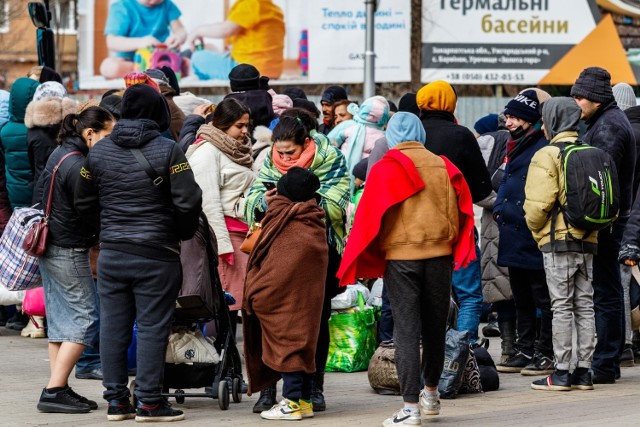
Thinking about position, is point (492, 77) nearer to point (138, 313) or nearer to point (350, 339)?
point (350, 339)

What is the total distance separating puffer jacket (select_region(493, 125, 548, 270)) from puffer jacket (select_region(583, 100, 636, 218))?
42 cm

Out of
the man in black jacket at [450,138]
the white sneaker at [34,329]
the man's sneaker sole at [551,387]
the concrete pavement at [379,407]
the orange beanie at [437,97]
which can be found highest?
the orange beanie at [437,97]

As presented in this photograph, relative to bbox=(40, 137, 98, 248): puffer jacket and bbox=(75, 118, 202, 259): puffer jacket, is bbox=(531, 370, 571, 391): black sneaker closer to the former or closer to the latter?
bbox=(75, 118, 202, 259): puffer jacket

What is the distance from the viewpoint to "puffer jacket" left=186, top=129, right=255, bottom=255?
9734 mm

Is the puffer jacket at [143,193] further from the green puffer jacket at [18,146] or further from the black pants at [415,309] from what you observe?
the green puffer jacket at [18,146]

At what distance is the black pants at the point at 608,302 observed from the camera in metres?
9.76

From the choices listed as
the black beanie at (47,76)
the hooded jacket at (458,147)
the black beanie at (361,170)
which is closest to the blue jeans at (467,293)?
the hooded jacket at (458,147)

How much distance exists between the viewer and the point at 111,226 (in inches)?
315

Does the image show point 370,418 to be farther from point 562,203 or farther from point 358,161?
point 358,161

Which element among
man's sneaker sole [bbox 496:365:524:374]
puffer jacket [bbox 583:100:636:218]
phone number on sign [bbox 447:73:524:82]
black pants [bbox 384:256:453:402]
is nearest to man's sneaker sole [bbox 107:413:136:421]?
black pants [bbox 384:256:453:402]

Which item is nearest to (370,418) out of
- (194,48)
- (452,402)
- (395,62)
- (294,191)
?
(452,402)

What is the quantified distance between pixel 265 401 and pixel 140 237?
1.33m

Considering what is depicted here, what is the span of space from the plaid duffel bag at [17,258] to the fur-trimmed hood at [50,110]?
5.84 ft

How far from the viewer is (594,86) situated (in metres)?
9.79
